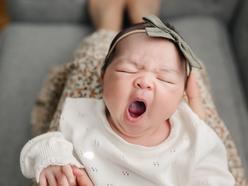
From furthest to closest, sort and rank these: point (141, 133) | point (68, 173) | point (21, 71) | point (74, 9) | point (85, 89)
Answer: point (74, 9) → point (21, 71) → point (85, 89) → point (141, 133) → point (68, 173)

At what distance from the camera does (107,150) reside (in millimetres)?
923

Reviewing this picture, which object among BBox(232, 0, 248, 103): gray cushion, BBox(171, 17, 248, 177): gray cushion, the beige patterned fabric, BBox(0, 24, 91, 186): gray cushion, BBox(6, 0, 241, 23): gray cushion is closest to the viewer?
the beige patterned fabric

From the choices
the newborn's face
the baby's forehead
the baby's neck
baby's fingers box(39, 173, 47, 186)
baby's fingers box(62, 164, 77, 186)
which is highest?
the baby's forehead

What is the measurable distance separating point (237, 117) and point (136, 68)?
2.81 feet

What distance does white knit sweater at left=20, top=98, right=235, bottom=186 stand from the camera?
89 cm

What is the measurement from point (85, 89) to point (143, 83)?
0.45 m

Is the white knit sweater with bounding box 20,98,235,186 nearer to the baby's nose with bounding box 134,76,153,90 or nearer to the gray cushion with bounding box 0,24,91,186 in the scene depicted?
the baby's nose with bounding box 134,76,153,90

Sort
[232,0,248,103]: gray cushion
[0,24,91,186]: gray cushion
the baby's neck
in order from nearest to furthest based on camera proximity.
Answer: the baby's neck, [0,24,91,186]: gray cushion, [232,0,248,103]: gray cushion

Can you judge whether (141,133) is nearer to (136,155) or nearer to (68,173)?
(136,155)

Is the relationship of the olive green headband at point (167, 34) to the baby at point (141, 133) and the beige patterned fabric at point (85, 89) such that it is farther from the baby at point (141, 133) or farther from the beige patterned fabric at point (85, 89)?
the beige patterned fabric at point (85, 89)

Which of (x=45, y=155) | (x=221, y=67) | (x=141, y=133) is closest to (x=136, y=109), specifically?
(x=141, y=133)

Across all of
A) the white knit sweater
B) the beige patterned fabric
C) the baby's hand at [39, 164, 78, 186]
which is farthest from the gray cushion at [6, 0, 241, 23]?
the baby's hand at [39, 164, 78, 186]

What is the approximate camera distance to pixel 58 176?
0.82m

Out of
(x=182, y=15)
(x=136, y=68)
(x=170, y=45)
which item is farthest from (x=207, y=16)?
(x=136, y=68)
